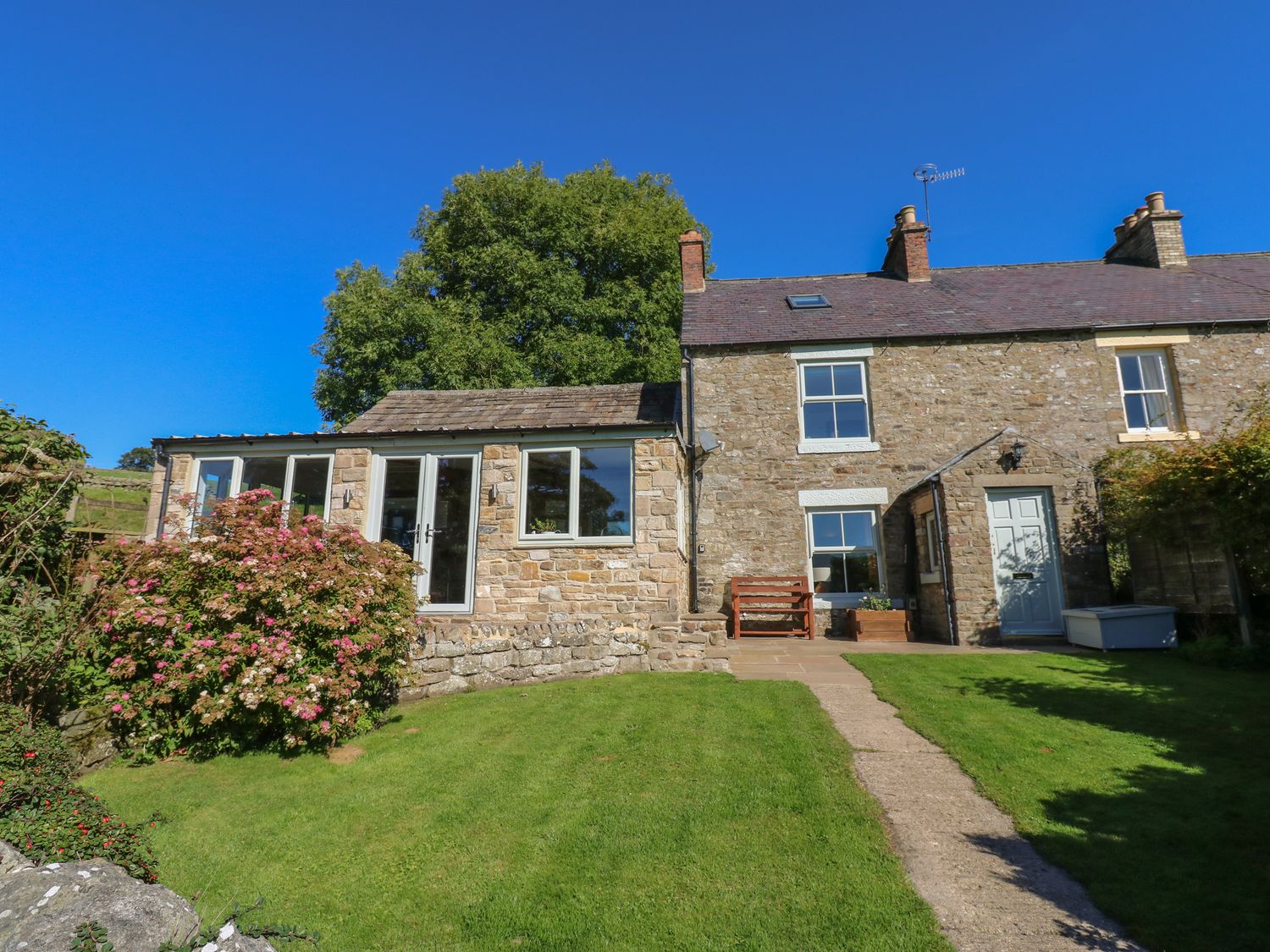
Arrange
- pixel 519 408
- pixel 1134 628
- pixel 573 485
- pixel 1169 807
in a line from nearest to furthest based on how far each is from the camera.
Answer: pixel 1169 807, pixel 1134 628, pixel 573 485, pixel 519 408

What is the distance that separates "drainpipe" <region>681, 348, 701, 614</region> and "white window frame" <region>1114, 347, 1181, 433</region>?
8292mm

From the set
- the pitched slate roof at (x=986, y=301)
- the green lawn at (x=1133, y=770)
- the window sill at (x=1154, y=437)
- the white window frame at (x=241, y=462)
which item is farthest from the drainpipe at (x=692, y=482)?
the window sill at (x=1154, y=437)

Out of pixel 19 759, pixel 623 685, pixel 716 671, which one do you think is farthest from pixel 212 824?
pixel 716 671

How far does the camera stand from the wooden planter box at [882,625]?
10.8m

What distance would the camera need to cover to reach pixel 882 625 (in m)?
10.9

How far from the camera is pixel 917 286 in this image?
1523cm

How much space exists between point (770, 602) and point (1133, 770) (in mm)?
7224

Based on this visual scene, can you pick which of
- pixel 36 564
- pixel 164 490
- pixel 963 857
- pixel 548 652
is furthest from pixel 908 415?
pixel 164 490

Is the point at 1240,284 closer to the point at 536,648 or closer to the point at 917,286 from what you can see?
the point at 917,286

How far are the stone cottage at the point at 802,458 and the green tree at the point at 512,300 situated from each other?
6935 millimetres

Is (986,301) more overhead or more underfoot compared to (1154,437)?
more overhead

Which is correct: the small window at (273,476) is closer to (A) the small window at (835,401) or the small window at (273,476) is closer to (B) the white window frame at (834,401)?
(B) the white window frame at (834,401)

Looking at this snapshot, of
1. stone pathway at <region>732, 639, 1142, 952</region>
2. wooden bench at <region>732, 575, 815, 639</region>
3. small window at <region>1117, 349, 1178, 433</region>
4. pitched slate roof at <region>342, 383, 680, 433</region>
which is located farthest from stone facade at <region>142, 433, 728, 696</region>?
small window at <region>1117, 349, 1178, 433</region>

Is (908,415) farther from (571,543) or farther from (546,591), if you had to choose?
(546,591)
